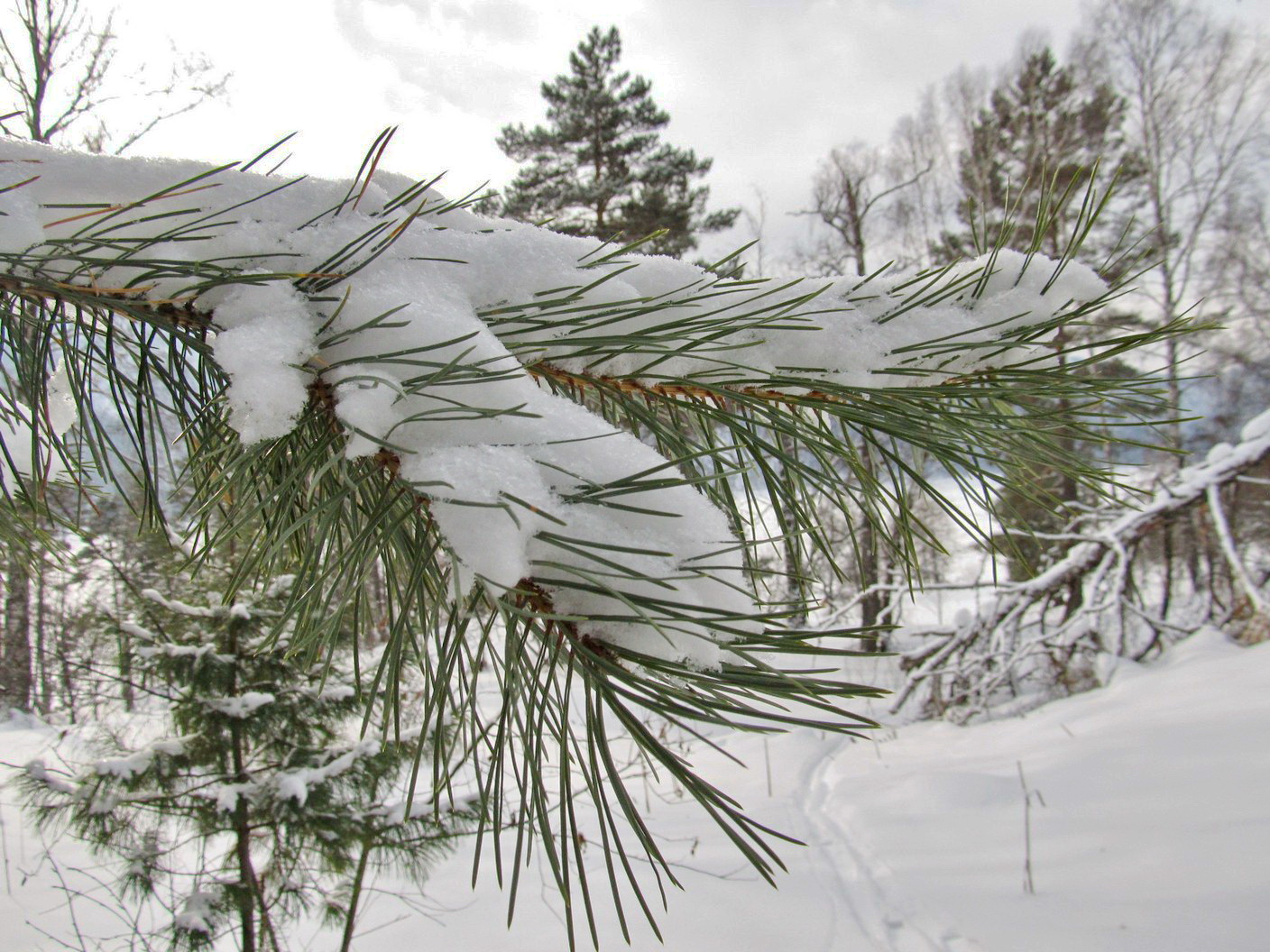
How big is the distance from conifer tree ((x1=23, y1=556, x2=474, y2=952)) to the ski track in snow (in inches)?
47.3

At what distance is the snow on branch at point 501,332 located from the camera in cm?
30

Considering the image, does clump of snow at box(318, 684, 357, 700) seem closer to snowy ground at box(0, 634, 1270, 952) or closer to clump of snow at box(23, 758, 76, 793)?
clump of snow at box(23, 758, 76, 793)

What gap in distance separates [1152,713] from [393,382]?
3390 millimetres

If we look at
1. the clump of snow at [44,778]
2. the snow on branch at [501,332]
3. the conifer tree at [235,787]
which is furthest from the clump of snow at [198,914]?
the snow on branch at [501,332]

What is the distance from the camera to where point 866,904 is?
6.75 feet

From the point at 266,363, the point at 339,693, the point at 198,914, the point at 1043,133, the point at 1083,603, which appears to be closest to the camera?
the point at 266,363

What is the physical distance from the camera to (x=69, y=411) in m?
0.67

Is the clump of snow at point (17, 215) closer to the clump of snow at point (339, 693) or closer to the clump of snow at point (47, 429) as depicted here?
the clump of snow at point (47, 429)

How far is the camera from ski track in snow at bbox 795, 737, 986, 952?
71.8 inches

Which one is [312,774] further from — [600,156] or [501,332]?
[600,156]

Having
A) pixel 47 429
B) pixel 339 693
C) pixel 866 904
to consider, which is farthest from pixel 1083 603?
pixel 47 429

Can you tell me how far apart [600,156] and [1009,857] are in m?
8.37

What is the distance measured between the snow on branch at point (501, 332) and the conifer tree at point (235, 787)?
1564 millimetres

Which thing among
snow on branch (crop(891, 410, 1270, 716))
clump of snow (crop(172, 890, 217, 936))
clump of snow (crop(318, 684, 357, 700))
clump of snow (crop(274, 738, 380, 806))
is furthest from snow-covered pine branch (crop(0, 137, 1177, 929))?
snow on branch (crop(891, 410, 1270, 716))
